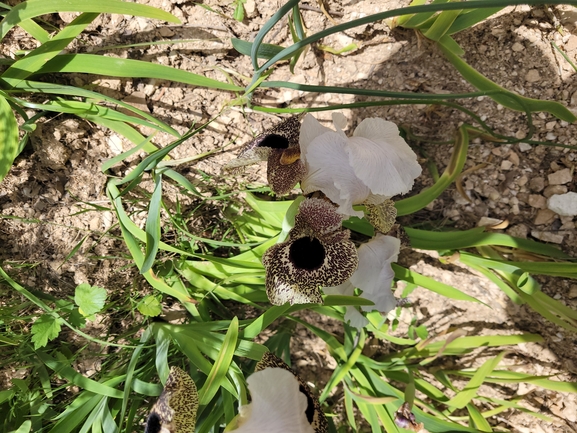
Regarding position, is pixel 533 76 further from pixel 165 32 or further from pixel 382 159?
pixel 165 32

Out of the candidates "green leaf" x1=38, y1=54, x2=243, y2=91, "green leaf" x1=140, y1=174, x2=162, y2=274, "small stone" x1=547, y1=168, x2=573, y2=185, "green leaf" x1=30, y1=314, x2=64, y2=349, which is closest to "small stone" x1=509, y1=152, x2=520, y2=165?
"small stone" x1=547, y1=168, x2=573, y2=185

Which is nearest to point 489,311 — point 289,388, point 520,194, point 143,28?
point 520,194

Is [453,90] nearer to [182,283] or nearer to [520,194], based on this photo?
[520,194]

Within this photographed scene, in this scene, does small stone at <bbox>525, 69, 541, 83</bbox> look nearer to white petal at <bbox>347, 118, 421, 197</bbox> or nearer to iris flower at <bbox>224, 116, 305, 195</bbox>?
white petal at <bbox>347, 118, 421, 197</bbox>

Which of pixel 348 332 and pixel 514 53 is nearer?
pixel 514 53

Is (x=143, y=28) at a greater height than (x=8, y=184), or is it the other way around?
(x=143, y=28)

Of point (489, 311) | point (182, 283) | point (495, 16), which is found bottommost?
point (489, 311)
